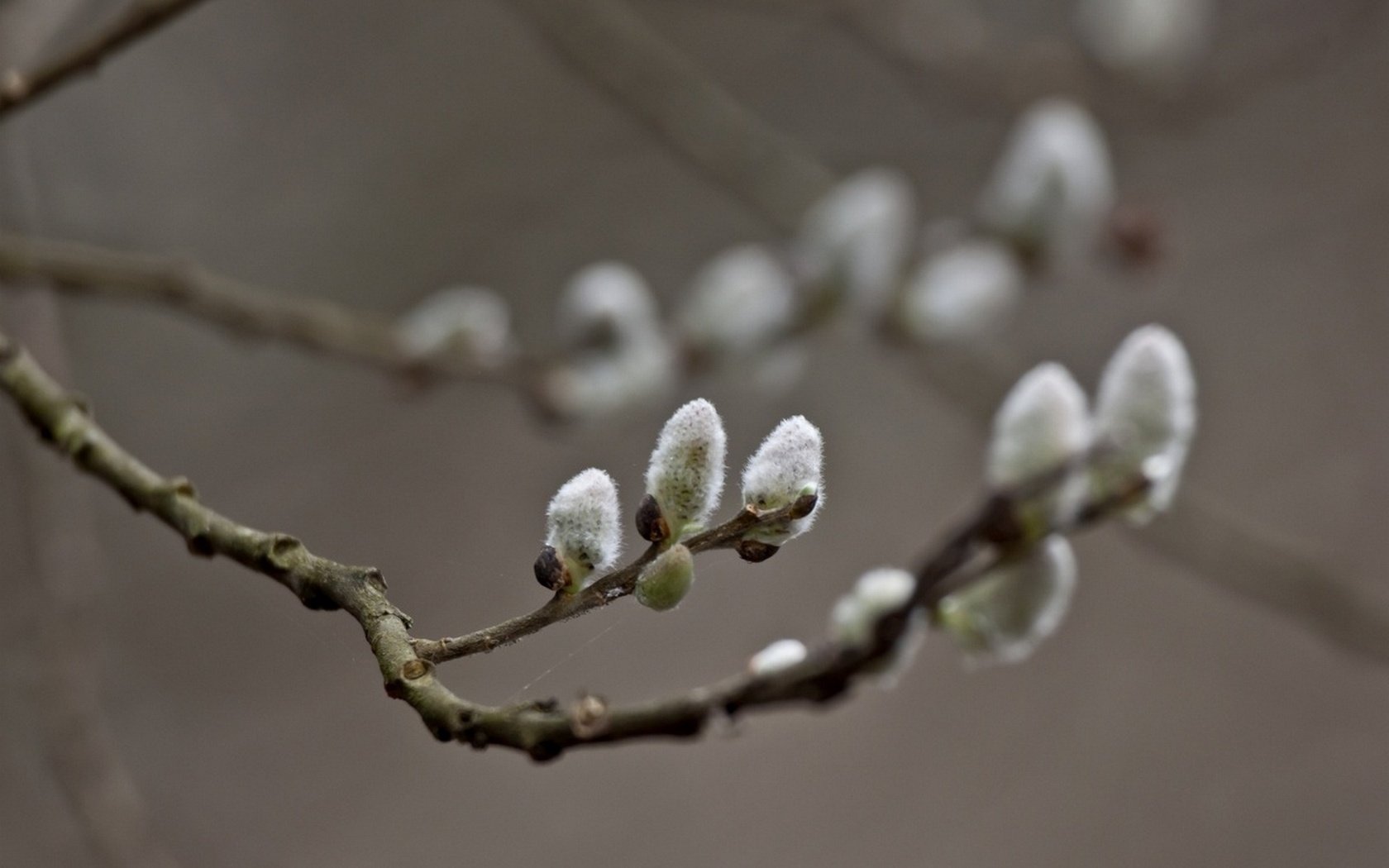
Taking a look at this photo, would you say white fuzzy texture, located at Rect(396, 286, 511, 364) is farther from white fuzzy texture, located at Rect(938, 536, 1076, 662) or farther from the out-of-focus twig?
white fuzzy texture, located at Rect(938, 536, 1076, 662)

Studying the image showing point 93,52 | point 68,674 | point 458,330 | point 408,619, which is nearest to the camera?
point 408,619

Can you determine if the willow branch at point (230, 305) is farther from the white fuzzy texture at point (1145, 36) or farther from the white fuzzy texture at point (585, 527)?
the white fuzzy texture at point (1145, 36)

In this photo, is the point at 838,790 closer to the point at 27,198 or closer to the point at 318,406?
the point at 318,406

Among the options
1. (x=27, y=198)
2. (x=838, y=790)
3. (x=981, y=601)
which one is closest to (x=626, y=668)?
(x=838, y=790)

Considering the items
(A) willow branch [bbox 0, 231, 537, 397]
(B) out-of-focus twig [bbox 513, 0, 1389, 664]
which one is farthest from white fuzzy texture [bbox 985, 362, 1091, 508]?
(B) out-of-focus twig [bbox 513, 0, 1389, 664]

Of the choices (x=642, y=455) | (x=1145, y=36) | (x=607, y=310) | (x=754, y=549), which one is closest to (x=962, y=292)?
(x=607, y=310)

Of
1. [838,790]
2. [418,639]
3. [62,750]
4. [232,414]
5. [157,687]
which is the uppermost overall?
[232,414]

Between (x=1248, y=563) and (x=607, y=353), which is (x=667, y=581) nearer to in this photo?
(x=607, y=353)
